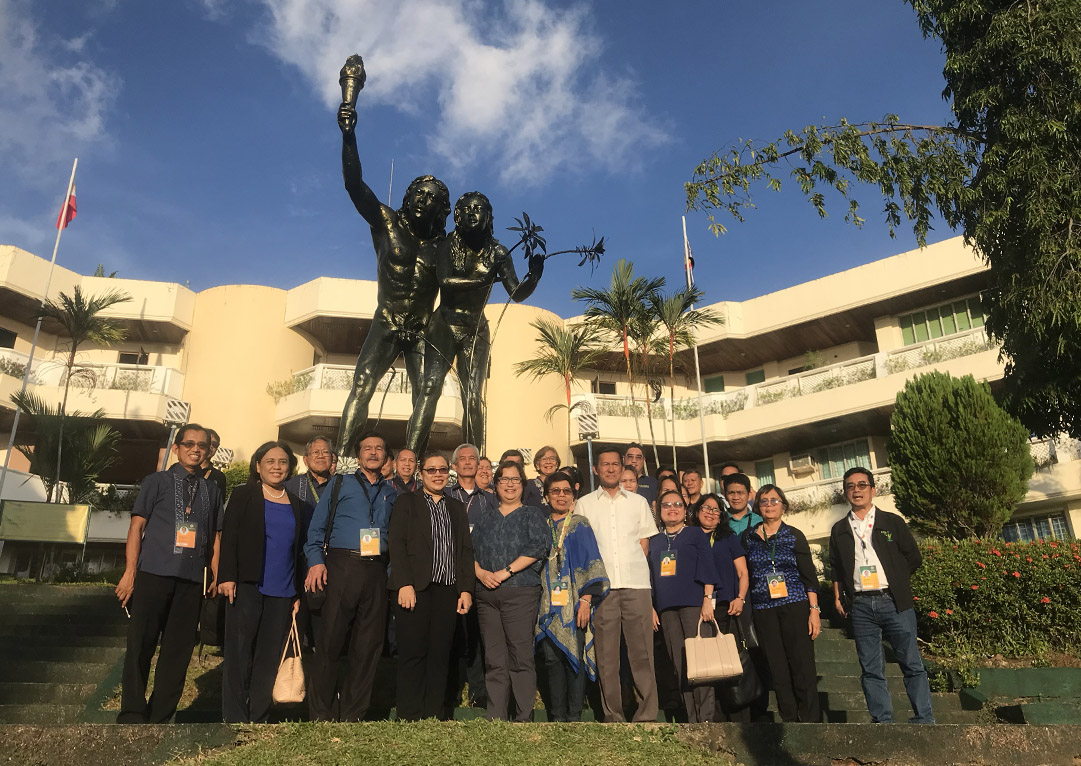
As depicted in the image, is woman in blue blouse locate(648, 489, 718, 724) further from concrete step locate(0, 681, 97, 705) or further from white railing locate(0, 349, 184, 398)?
white railing locate(0, 349, 184, 398)

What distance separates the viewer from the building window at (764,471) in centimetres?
2778

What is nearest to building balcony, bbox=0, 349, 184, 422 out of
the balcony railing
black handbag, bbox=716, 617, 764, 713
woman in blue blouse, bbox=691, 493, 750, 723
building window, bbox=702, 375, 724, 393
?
the balcony railing

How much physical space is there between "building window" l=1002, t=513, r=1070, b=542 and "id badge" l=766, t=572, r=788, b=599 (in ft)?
57.7

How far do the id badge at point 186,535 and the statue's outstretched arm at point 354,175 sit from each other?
4.07 meters

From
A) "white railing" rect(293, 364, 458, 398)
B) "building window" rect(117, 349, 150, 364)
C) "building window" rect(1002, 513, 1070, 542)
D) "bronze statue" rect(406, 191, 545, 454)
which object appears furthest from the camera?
"building window" rect(117, 349, 150, 364)

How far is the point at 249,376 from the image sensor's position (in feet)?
86.2

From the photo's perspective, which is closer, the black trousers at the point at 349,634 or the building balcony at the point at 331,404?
the black trousers at the point at 349,634

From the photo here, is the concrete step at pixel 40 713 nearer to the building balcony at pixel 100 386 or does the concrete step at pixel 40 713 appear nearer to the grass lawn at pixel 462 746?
the grass lawn at pixel 462 746

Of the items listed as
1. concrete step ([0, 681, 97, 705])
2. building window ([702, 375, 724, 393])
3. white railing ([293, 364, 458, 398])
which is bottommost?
concrete step ([0, 681, 97, 705])

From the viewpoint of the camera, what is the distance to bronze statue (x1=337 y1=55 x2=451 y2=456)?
837cm

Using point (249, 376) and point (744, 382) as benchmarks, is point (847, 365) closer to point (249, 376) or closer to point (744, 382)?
point (744, 382)

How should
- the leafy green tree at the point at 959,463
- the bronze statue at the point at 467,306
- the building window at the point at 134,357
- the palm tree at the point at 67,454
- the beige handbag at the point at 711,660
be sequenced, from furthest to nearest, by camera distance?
the building window at the point at 134,357 → the leafy green tree at the point at 959,463 → the palm tree at the point at 67,454 → the bronze statue at the point at 467,306 → the beige handbag at the point at 711,660

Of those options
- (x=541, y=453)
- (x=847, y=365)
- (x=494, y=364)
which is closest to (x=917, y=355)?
(x=847, y=365)

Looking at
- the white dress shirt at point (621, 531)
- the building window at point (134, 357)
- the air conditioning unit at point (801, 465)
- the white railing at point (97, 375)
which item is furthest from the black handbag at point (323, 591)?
the building window at point (134, 357)
